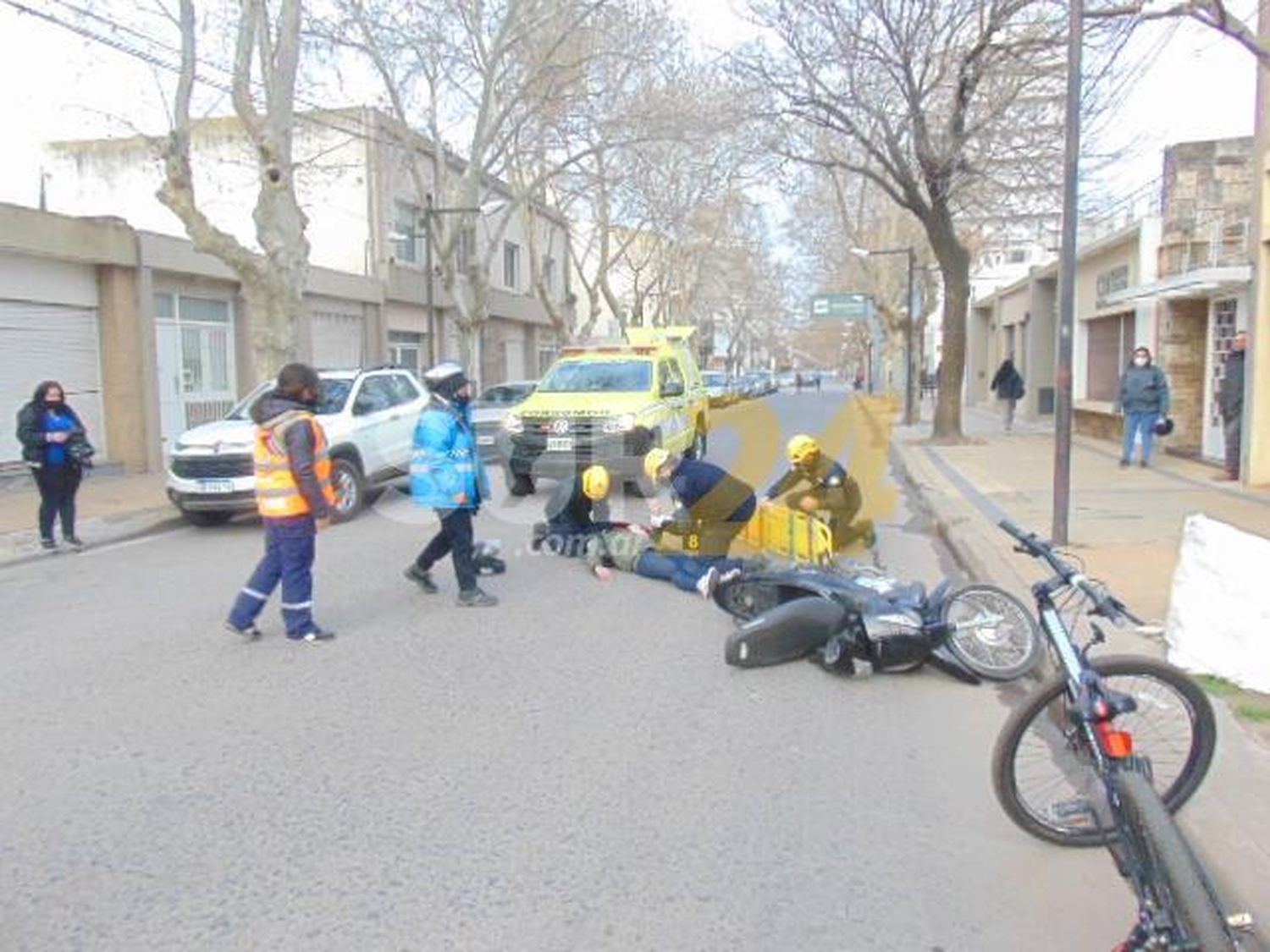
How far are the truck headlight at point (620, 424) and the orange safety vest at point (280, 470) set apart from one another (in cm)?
641

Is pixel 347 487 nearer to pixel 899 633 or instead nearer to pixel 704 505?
pixel 704 505

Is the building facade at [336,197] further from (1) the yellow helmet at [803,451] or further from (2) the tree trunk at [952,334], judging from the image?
(1) the yellow helmet at [803,451]

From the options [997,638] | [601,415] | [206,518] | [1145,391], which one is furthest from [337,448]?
[1145,391]

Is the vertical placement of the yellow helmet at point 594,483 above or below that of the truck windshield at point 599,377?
below

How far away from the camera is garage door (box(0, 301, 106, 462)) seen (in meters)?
14.9

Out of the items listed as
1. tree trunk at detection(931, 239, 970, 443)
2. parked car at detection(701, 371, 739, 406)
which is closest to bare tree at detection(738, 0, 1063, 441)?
tree trunk at detection(931, 239, 970, 443)

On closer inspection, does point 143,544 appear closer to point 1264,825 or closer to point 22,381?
point 22,381

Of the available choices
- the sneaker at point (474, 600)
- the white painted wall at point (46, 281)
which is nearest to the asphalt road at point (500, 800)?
the sneaker at point (474, 600)

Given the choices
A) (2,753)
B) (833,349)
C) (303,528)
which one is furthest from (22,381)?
(833,349)

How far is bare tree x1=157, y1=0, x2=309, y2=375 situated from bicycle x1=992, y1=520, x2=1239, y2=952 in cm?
1220

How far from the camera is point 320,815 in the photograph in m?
4.09

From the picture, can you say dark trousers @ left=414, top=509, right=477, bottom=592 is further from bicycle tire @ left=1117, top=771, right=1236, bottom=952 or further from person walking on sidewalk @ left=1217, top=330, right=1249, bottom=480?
person walking on sidewalk @ left=1217, top=330, right=1249, bottom=480

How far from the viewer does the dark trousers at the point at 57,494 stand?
10133 millimetres

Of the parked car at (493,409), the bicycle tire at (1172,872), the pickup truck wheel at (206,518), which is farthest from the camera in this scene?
the parked car at (493,409)
